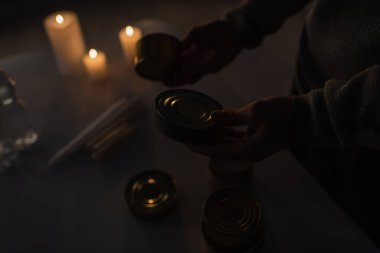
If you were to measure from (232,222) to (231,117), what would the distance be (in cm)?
16

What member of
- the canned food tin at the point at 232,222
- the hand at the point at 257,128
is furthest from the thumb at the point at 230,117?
the canned food tin at the point at 232,222

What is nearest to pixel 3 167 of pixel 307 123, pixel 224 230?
pixel 224 230

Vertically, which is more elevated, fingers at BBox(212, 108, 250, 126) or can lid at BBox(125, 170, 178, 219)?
fingers at BBox(212, 108, 250, 126)

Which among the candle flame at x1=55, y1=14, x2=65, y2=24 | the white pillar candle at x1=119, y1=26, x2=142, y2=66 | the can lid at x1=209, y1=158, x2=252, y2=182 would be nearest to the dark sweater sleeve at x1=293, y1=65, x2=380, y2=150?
Result: the can lid at x1=209, y1=158, x2=252, y2=182

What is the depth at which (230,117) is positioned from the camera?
0.62 metres

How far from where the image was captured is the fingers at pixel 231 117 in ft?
2.02

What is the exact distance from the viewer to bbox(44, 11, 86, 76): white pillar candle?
100cm

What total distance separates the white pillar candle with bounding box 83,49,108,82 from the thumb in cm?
46

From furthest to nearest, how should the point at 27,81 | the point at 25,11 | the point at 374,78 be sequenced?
the point at 25,11, the point at 27,81, the point at 374,78

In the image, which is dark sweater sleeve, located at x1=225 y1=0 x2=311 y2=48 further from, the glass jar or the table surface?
the glass jar

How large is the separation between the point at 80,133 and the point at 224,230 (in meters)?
0.42

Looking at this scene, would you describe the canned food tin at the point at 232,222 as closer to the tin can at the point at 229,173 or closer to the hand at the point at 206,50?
the tin can at the point at 229,173

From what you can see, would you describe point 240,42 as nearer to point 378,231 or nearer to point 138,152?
point 138,152

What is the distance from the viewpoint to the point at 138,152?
0.82 meters
